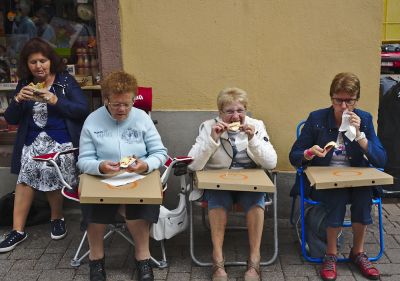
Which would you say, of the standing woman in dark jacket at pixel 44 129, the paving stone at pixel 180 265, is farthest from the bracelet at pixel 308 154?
the standing woman in dark jacket at pixel 44 129

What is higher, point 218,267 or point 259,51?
point 259,51

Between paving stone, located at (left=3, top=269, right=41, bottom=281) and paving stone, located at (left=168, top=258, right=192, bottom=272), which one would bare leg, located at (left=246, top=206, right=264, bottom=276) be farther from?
paving stone, located at (left=3, top=269, right=41, bottom=281)

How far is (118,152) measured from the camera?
11.8 ft

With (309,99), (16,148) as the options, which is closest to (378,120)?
(309,99)

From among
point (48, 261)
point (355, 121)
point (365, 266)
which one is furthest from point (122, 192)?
point (365, 266)

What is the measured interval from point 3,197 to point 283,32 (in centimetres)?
279

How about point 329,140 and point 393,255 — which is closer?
point 329,140

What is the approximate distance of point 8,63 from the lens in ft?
16.5

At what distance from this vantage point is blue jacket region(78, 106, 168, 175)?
11.8 feet

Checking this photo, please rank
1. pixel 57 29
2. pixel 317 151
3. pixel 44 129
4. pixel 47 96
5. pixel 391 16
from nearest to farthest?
pixel 317 151 → pixel 47 96 → pixel 44 129 → pixel 57 29 → pixel 391 16

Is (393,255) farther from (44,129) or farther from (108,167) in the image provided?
(44,129)

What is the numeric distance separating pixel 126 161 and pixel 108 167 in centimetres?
13

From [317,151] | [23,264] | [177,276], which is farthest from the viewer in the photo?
[23,264]

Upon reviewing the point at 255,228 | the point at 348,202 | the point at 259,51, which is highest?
the point at 259,51
